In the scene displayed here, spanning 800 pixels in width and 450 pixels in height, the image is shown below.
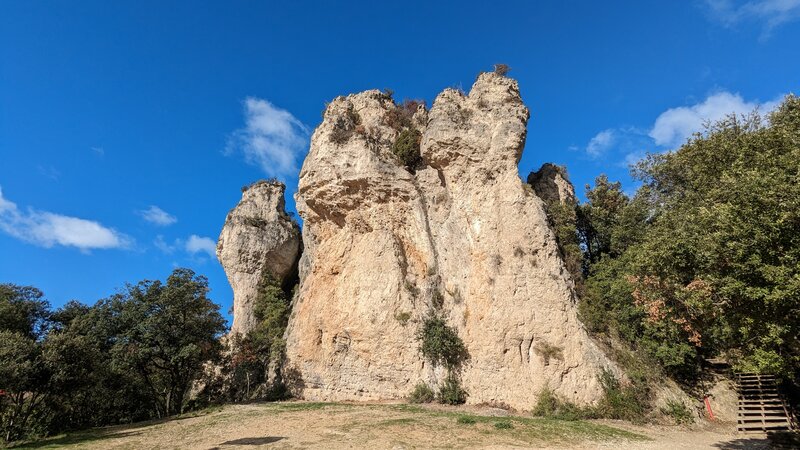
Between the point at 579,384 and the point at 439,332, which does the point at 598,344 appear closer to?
the point at 579,384

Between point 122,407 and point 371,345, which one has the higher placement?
point 371,345

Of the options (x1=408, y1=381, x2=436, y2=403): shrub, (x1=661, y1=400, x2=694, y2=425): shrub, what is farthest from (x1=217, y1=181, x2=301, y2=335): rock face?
(x1=661, y1=400, x2=694, y2=425): shrub

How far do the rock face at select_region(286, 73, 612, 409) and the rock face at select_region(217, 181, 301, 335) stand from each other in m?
4.71

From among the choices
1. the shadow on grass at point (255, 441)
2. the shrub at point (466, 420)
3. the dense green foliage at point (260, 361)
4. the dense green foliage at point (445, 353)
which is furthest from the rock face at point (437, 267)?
the shadow on grass at point (255, 441)

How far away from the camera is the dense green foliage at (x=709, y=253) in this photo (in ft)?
31.5

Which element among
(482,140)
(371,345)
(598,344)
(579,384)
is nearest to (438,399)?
(371,345)

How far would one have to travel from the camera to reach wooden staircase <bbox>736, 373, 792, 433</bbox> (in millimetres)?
16297

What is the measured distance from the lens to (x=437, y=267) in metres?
26.5

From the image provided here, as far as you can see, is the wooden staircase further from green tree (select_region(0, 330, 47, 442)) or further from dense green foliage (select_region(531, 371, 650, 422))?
green tree (select_region(0, 330, 47, 442))

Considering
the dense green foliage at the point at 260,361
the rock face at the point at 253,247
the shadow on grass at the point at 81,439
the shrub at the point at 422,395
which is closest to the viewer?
the shadow on grass at the point at 81,439

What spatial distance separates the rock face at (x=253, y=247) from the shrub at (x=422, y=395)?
15.8m

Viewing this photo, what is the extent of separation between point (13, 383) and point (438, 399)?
17.7 metres

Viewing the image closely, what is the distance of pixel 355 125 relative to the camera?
33.1 meters

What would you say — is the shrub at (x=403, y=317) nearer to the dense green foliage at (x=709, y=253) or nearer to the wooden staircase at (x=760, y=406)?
the dense green foliage at (x=709, y=253)
